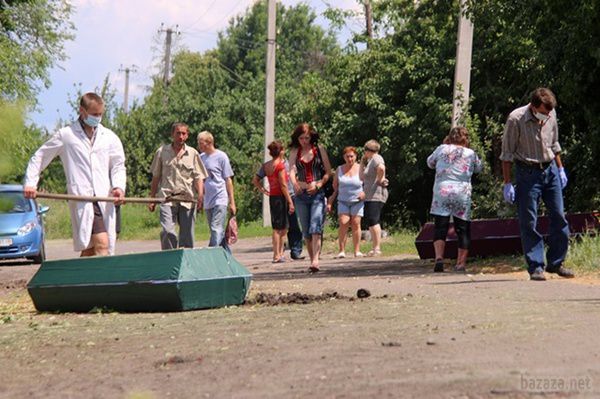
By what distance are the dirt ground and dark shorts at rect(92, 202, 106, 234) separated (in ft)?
2.80

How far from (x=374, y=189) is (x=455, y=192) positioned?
566cm

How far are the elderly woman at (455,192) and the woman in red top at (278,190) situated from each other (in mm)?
3431

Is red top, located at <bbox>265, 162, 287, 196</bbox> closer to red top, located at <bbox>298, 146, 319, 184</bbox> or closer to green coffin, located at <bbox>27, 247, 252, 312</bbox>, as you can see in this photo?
red top, located at <bbox>298, 146, 319, 184</bbox>

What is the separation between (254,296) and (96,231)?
172cm

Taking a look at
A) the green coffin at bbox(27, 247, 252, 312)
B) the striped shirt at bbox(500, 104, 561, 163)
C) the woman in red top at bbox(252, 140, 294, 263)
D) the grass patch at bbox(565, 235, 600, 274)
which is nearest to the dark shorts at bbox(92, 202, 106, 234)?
the green coffin at bbox(27, 247, 252, 312)

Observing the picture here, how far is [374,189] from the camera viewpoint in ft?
69.0

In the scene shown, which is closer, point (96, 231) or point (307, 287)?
point (96, 231)

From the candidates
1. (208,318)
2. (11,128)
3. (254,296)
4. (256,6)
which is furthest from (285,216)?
(256,6)

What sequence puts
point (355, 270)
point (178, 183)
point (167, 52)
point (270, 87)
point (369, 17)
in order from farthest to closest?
1. point (167, 52)
2. point (270, 87)
3. point (369, 17)
4. point (355, 270)
5. point (178, 183)

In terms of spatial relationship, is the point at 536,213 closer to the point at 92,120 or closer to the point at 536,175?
the point at 536,175

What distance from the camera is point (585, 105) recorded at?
1684 centimetres

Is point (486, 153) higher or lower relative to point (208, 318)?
higher

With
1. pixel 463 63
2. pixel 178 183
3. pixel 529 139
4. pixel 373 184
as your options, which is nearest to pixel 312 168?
pixel 178 183

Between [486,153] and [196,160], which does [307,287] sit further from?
[486,153]
